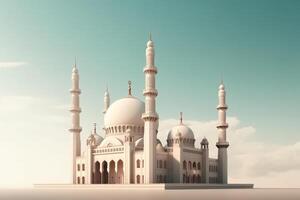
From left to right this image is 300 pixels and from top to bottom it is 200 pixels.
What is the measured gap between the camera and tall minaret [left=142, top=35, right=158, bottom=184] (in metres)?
48.8

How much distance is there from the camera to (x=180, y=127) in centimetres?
6231

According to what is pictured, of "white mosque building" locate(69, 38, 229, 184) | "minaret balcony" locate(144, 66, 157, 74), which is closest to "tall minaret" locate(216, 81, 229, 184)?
"white mosque building" locate(69, 38, 229, 184)

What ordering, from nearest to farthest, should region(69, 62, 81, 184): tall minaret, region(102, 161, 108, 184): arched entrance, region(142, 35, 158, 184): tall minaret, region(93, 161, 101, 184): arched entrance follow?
region(142, 35, 158, 184): tall minaret
region(102, 161, 108, 184): arched entrance
region(93, 161, 101, 184): arched entrance
region(69, 62, 81, 184): tall minaret

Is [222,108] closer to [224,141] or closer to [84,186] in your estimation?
[224,141]

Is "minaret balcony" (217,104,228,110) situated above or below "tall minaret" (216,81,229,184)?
above

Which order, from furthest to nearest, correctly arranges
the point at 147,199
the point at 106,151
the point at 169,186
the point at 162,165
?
the point at 106,151 < the point at 162,165 < the point at 169,186 < the point at 147,199

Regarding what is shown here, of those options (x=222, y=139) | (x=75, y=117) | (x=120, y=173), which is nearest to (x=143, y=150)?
(x=120, y=173)

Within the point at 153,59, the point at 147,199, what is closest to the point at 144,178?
the point at 153,59

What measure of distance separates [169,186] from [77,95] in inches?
883

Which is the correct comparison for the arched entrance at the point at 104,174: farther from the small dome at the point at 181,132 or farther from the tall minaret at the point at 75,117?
the small dome at the point at 181,132

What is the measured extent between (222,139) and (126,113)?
45.9 ft

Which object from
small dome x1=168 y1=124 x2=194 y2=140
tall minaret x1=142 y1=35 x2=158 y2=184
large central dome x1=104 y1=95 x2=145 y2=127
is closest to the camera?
tall minaret x1=142 y1=35 x2=158 y2=184

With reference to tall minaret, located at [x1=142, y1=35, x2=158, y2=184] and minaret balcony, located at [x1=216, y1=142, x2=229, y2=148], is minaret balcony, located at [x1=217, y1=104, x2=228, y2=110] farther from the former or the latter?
tall minaret, located at [x1=142, y1=35, x2=158, y2=184]

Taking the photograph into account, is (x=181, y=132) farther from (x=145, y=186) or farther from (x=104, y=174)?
(x=145, y=186)
